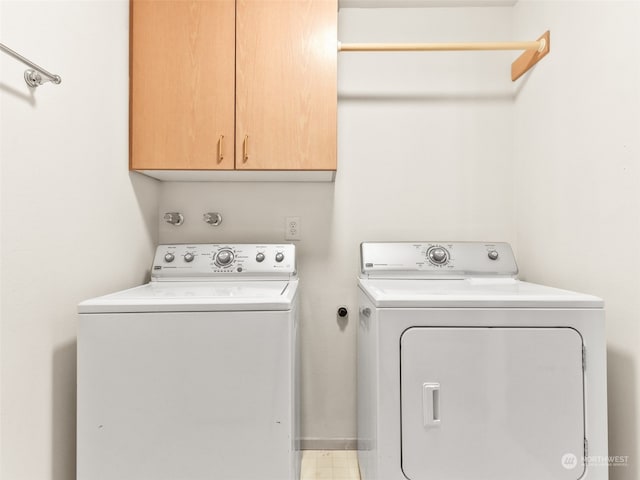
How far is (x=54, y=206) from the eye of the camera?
3.74 ft

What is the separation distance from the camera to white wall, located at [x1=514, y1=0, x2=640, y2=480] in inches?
45.6

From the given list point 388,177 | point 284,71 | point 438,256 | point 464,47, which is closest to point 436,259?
point 438,256

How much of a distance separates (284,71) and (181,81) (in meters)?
0.44

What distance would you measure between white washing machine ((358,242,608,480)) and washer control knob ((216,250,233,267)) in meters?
0.87

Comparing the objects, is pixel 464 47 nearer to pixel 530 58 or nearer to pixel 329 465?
pixel 530 58

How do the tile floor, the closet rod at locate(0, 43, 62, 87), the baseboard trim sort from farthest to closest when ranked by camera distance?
the baseboard trim → the tile floor → the closet rod at locate(0, 43, 62, 87)

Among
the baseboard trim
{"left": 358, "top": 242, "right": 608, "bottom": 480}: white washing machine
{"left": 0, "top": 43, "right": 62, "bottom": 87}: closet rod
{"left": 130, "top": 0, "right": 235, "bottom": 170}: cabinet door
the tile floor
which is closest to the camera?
{"left": 0, "top": 43, "right": 62, "bottom": 87}: closet rod

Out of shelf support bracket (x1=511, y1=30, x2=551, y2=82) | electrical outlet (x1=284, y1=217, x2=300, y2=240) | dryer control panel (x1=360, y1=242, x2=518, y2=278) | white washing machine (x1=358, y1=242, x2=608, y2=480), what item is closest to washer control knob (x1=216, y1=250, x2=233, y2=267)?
electrical outlet (x1=284, y1=217, x2=300, y2=240)

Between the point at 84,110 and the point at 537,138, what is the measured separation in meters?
1.89

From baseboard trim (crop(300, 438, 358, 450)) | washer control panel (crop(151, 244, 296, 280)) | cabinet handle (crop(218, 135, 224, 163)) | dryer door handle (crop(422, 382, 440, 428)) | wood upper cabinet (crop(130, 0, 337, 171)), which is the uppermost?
wood upper cabinet (crop(130, 0, 337, 171))

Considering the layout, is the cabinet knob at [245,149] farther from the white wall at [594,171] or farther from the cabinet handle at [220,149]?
the white wall at [594,171]

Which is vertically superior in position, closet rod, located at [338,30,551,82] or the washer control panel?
closet rod, located at [338,30,551,82]

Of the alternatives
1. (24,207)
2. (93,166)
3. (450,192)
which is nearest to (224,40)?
(93,166)

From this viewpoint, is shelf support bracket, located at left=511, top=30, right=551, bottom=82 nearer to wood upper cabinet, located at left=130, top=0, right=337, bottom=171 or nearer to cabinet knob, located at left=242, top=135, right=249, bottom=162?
wood upper cabinet, located at left=130, top=0, right=337, bottom=171
